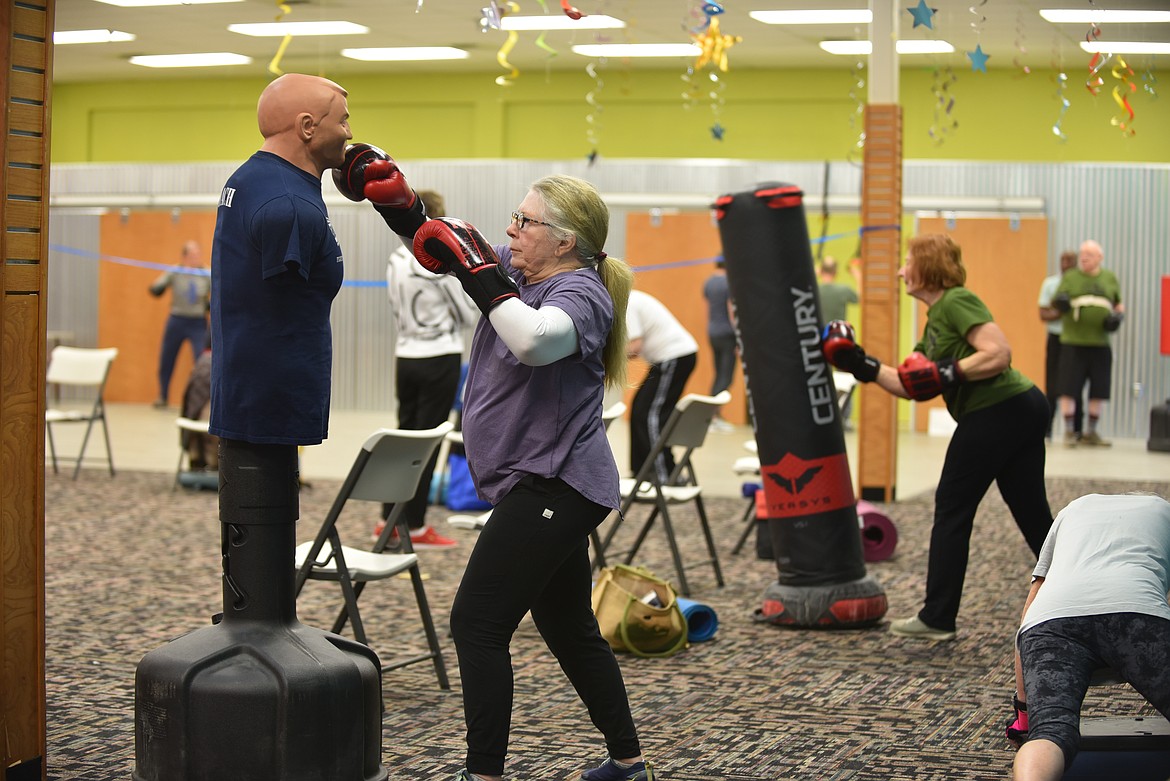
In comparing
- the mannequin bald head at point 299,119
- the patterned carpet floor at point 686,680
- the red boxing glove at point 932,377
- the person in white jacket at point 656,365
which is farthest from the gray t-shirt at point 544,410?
the person in white jacket at point 656,365

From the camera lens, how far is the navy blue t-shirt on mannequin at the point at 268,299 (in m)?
2.64

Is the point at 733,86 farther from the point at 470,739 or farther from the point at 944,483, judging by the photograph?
the point at 470,739

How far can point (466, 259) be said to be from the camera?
2.75 meters

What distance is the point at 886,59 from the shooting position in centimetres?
809

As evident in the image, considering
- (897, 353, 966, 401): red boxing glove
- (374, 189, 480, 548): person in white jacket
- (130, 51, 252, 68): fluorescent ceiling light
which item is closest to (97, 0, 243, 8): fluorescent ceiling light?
(130, 51, 252, 68): fluorescent ceiling light

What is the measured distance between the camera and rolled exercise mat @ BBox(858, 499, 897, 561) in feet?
21.0

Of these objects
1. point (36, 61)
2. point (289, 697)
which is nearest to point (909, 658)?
point (289, 697)

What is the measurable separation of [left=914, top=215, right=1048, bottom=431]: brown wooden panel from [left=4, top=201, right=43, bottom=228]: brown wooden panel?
1084cm

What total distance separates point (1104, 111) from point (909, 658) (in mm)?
10641

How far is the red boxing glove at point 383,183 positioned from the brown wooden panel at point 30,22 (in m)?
0.76

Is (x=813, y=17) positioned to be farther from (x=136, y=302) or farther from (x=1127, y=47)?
(x=136, y=302)

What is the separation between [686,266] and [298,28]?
172 inches

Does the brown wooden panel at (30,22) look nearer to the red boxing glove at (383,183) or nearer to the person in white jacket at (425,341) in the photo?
the red boxing glove at (383,183)

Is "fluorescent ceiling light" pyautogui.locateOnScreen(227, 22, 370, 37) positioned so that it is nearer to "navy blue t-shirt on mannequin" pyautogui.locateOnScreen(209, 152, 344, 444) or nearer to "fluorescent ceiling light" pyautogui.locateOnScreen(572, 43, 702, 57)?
"fluorescent ceiling light" pyautogui.locateOnScreen(572, 43, 702, 57)
